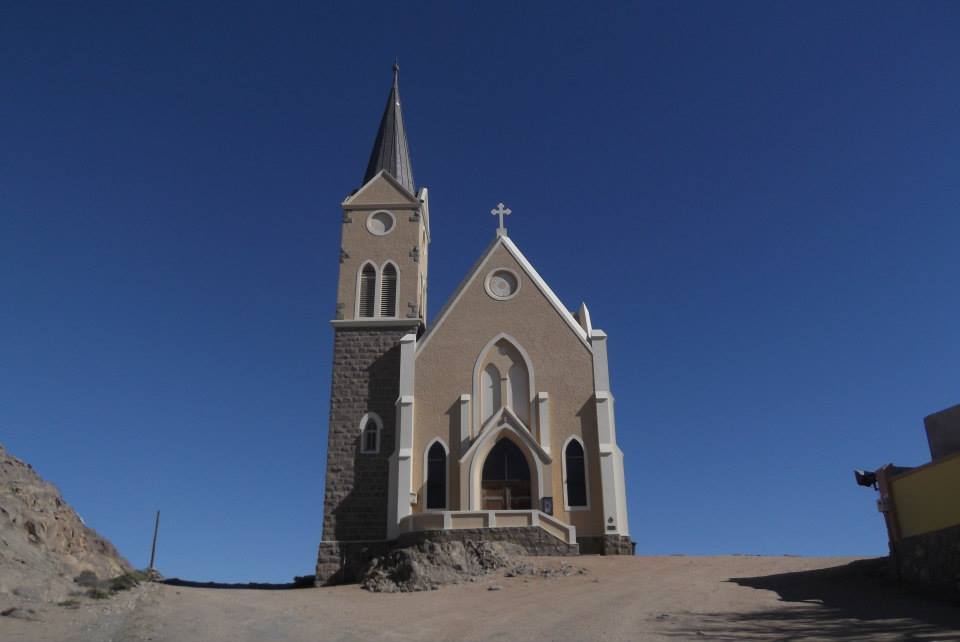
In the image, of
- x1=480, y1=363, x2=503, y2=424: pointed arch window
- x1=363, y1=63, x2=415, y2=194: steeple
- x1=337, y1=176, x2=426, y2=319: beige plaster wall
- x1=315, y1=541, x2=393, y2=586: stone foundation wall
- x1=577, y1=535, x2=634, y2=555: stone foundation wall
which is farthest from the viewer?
x1=363, y1=63, x2=415, y2=194: steeple

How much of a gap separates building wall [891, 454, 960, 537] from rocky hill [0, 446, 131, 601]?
52.0 feet

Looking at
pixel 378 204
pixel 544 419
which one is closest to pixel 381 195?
pixel 378 204

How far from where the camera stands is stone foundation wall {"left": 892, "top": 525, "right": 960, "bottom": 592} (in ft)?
48.5

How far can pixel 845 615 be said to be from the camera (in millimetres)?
14305

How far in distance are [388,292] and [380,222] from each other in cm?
309

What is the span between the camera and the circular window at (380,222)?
1308 inches

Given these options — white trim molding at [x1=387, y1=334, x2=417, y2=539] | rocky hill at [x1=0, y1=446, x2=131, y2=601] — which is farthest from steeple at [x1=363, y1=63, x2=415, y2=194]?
rocky hill at [x1=0, y1=446, x2=131, y2=601]

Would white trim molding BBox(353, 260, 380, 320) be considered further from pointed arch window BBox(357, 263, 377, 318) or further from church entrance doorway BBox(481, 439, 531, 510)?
church entrance doorway BBox(481, 439, 531, 510)

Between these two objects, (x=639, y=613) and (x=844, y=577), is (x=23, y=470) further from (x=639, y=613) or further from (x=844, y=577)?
(x=844, y=577)

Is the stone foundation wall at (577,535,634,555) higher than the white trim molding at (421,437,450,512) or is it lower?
lower

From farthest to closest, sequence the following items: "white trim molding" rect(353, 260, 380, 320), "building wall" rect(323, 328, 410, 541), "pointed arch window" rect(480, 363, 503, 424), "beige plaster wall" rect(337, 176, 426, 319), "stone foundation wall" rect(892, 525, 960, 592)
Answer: "beige plaster wall" rect(337, 176, 426, 319) → "white trim molding" rect(353, 260, 380, 320) → "pointed arch window" rect(480, 363, 503, 424) → "building wall" rect(323, 328, 410, 541) → "stone foundation wall" rect(892, 525, 960, 592)

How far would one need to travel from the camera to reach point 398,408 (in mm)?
28938

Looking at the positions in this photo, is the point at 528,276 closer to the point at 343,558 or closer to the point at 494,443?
the point at 494,443

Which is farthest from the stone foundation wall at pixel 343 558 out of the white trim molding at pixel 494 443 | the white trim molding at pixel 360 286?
the white trim molding at pixel 360 286
